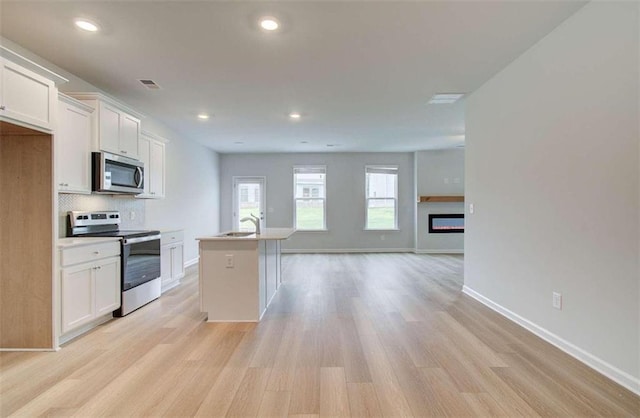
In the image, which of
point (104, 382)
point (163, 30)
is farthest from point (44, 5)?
point (104, 382)

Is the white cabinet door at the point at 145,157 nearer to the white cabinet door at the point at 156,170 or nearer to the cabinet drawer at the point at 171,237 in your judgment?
the white cabinet door at the point at 156,170

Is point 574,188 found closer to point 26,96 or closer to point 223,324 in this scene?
point 223,324

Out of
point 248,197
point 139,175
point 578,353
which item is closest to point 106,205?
point 139,175

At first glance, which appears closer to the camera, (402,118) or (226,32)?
(226,32)

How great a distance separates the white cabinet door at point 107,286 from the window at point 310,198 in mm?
5234

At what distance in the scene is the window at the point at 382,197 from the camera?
8.31m

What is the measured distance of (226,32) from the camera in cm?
260

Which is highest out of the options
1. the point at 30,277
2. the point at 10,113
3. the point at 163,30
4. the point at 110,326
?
the point at 163,30

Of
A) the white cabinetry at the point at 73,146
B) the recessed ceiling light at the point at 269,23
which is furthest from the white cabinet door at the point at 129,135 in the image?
the recessed ceiling light at the point at 269,23

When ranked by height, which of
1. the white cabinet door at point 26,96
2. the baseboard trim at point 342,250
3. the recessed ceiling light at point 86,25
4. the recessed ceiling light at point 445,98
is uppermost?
the recessed ceiling light at point 445,98

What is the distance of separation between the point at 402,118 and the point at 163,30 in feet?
11.9

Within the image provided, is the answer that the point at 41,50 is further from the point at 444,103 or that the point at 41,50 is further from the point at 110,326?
the point at 444,103

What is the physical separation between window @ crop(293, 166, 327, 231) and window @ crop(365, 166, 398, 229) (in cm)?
119

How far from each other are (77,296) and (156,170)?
2400mm
